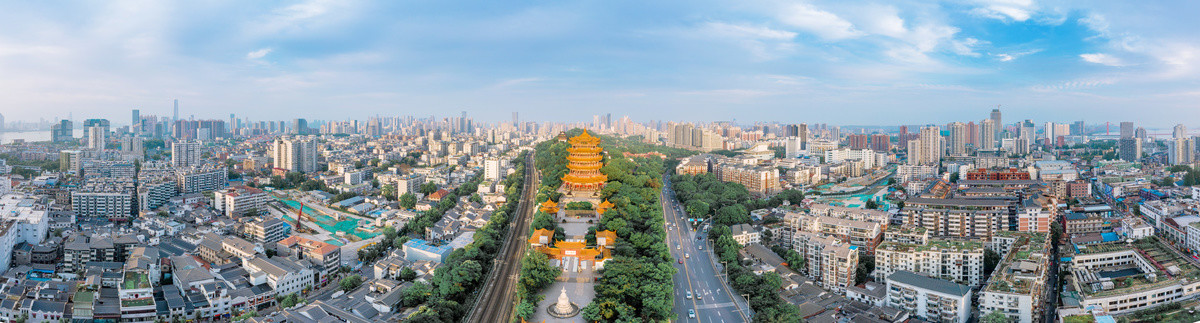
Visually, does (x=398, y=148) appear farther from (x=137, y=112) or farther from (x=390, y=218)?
(x=137, y=112)

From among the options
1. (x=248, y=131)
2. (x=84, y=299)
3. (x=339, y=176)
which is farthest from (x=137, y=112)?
(x=84, y=299)

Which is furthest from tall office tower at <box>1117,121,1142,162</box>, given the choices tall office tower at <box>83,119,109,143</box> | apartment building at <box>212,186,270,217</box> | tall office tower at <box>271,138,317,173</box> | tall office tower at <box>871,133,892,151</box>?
tall office tower at <box>83,119,109,143</box>

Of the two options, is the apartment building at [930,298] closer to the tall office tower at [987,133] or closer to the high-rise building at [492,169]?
the high-rise building at [492,169]

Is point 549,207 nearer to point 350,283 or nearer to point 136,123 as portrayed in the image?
point 350,283

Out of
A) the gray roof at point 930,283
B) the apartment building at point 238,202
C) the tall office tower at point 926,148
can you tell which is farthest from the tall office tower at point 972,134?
the apartment building at point 238,202

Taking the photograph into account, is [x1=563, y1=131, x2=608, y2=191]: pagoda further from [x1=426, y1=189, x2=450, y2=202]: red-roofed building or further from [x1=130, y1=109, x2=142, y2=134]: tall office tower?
[x1=130, y1=109, x2=142, y2=134]: tall office tower

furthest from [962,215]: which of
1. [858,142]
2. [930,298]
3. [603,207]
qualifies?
[858,142]
